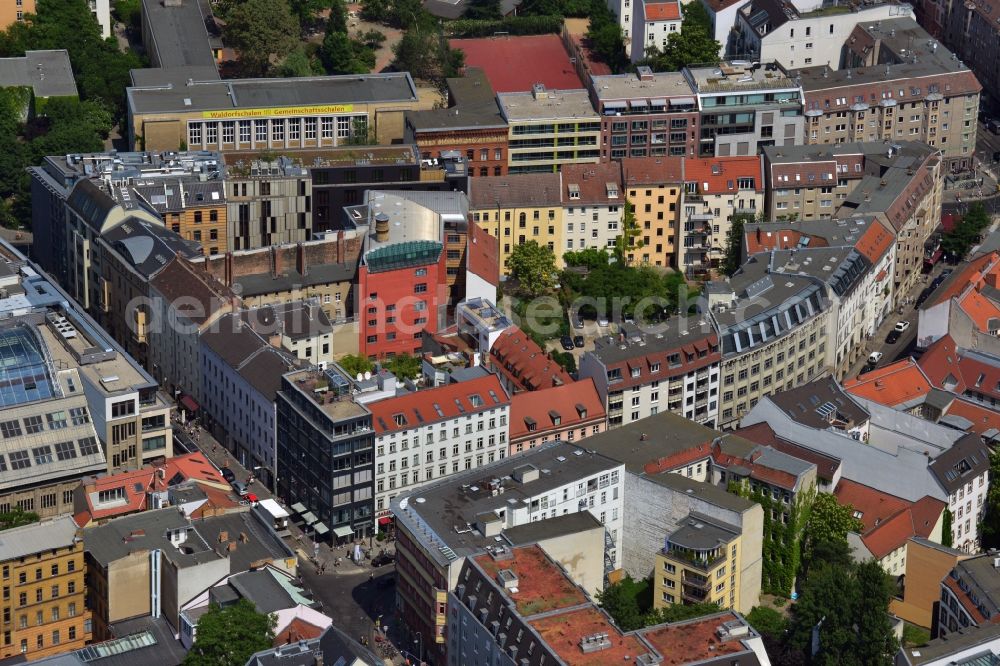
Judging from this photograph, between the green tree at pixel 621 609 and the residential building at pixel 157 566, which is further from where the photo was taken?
the green tree at pixel 621 609

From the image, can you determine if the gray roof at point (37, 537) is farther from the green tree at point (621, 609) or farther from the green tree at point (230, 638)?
the green tree at point (621, 609)

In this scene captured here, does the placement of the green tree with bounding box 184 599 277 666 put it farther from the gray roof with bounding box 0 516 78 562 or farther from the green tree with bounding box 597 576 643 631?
the green tree with bounding box 597 576 643 631

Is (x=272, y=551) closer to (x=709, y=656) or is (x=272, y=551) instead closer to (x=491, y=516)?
(x=491, y=516)

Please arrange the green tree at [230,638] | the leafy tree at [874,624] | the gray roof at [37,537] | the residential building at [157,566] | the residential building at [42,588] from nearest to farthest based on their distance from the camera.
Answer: the green tree at [230,638]
the leafy tree at [874,624]
the gray roof at [37,537]
the residential building at [42,588]
the residential building at [157,566]

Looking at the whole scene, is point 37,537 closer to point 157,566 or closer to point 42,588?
point 42,588

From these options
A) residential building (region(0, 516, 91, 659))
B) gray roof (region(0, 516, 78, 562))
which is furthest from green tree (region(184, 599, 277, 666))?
gray roof (region(0, 516, 78, 562))

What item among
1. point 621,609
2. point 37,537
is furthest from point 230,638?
point 621,609

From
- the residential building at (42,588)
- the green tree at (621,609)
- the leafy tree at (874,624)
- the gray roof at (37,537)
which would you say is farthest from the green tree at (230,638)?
the leafy tree at (874,624)
